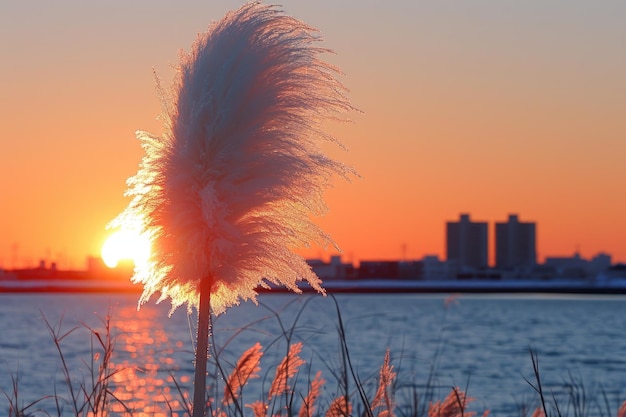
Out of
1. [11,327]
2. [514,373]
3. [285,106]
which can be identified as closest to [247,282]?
[285,106]

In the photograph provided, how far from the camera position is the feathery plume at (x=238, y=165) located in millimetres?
2654

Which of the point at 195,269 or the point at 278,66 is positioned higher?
the point at 278,66

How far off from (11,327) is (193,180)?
206 feet

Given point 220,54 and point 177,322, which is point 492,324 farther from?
point 220,54

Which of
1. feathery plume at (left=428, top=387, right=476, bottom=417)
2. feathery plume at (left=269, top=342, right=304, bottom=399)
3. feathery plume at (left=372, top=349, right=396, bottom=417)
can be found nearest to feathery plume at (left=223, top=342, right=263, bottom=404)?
feathery plume at (left=269, top=342, right=304, bottom=399)

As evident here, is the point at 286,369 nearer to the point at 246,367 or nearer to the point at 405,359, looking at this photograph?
the point at 246,367

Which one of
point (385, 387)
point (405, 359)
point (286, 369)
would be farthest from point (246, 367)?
point (405, 359)

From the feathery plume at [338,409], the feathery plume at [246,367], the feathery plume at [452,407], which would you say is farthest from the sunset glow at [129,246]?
the feathery plume at [452,407]

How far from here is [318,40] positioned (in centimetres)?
288

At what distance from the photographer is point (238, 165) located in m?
2.66

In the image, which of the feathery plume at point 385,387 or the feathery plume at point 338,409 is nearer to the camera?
the feathery plume at point 385,387

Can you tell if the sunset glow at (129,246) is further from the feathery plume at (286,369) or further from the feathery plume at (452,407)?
the feathery plume at (452,407)

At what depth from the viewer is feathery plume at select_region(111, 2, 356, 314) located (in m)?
2.65

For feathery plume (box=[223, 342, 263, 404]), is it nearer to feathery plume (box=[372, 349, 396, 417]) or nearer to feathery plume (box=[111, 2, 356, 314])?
feathery plume (box=[372, 349, 396, 417])
